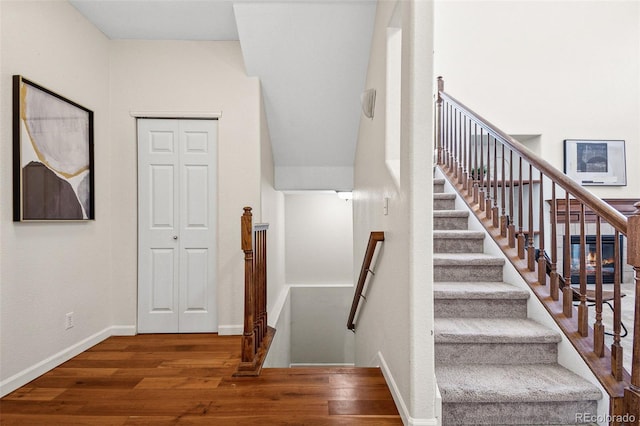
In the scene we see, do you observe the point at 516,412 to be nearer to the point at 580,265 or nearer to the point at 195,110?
the point at 580,265

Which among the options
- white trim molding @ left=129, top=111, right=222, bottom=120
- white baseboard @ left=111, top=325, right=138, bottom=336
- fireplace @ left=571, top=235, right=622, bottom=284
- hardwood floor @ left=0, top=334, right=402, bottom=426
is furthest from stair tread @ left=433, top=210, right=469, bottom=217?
white baseboard @ left=111, top=325, right=138, bottom=336

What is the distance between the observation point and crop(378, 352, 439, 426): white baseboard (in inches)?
61.0

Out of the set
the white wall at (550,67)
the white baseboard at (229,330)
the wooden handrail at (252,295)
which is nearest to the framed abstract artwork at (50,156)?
the wooden handrail at (252,295)

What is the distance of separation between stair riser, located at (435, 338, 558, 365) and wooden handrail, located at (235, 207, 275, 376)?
1.24 m

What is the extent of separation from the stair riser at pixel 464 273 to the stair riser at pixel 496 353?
64 cm

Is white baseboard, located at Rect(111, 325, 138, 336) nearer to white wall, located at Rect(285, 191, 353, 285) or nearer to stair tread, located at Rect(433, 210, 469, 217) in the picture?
white wall, located at Rect(285, 191, 353, 285)

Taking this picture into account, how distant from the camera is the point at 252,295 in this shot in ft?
7.68

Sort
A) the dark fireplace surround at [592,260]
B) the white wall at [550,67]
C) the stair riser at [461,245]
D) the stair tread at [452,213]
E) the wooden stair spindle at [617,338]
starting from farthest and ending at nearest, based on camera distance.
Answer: the white wall at [550,67] < the dark fireplace surround at [592,260] < the stair tread at [452,213] < the stair riser at [461,245] < the wooden stair spindle at [617,338]

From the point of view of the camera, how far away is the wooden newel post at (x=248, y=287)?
2250 mm

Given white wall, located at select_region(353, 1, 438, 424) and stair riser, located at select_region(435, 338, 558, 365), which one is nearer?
white wall, located at select_region(353, 1, 438, 424)

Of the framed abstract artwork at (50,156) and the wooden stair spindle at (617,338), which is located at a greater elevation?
the framed abstract artwork at (50,156)

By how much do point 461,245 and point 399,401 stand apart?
1609 mm

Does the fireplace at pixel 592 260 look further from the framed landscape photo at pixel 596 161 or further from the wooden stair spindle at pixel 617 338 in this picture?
the wooden stair spindle at pixel 617 338

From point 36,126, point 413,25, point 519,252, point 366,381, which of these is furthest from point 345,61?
point 366,381
